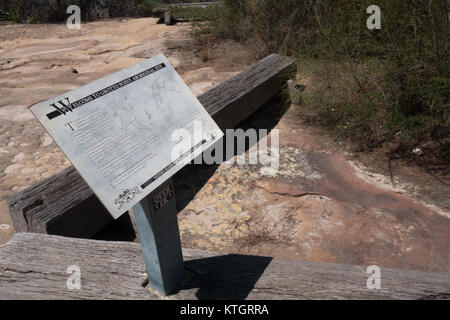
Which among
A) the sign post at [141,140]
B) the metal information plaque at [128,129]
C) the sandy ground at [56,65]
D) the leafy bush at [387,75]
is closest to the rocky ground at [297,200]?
the sandy ground at [56,65]

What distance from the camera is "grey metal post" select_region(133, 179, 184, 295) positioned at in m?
1.40

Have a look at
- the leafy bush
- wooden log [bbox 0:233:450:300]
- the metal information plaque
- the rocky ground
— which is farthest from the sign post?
the leafy bush

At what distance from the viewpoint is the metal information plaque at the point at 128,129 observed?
117 cm

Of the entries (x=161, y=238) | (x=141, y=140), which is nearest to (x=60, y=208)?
(x=161, y=238)

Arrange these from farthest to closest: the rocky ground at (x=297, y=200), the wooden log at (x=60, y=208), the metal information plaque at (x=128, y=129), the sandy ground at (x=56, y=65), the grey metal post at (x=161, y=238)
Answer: the sandy ground at (x=56, y=65) → the rocky ground at (x=297, y=200) → the wooden log at (x=60, y=208) → the grey metal post at (x=161, y=238) → the metal information plaque at (x=128, y=129)

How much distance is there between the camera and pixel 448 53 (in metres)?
2.91

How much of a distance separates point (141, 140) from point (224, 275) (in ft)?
2.34

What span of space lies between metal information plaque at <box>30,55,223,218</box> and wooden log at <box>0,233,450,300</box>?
0.44m

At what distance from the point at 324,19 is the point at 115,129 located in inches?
148

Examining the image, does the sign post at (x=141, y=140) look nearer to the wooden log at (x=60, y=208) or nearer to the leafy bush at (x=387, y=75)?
the wooden log at (x=60, y=208)

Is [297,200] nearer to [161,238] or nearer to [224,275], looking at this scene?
[224,275]

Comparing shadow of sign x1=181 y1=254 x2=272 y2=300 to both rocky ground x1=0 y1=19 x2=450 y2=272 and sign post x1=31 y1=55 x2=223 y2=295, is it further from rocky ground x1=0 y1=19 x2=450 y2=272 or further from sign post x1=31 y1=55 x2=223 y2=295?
rocky ground x1=0 y1=19 x2=450 y2=272
